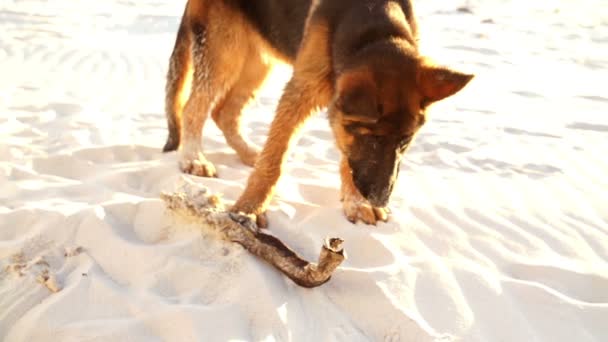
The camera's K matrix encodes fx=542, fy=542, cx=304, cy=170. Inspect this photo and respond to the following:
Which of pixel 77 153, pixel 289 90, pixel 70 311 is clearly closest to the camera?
pixel 70 311

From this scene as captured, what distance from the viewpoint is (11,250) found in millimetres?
2883

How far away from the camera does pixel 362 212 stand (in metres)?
3.51

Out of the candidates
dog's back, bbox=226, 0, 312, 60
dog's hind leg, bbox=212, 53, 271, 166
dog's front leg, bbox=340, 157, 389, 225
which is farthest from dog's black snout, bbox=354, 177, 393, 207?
dog's hind leg, bbox=212, 53, 271, 166

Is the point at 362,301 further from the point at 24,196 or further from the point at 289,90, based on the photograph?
the point at 24,196

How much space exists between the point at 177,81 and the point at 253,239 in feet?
7.44

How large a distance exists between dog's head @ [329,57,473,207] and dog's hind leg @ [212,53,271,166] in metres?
1.80

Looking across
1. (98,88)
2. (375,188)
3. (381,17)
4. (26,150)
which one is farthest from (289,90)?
(98,88)

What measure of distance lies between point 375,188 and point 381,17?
1.14 metres

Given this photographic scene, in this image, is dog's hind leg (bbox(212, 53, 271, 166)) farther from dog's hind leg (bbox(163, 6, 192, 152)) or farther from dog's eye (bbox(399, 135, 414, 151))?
dog's eye (bbox(399, 135, 414, 151))

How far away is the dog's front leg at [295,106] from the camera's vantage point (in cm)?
357

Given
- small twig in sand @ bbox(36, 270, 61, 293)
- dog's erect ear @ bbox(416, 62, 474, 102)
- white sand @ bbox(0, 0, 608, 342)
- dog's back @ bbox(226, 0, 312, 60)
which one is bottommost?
white sand @ bbox(0, 0, 608, 342)

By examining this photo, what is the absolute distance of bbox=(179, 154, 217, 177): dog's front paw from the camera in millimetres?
4156

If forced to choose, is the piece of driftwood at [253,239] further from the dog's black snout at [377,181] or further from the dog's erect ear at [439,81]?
the dog's erect ear at [439,81]

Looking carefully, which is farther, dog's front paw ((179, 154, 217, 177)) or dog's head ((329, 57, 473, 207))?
dog's front paw ((179, 154, 217, 177))
